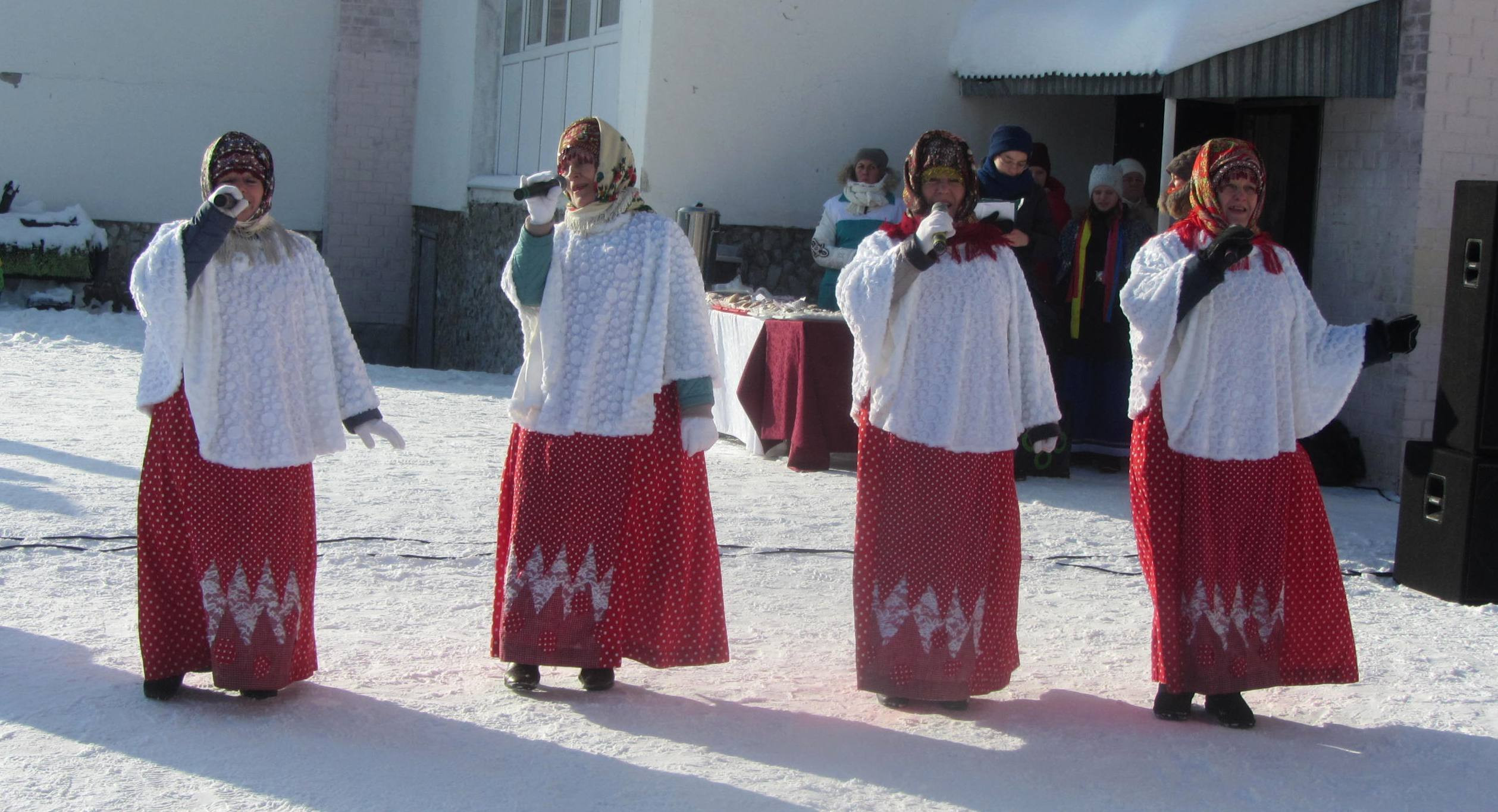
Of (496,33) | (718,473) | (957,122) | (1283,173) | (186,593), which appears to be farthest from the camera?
(496,33)

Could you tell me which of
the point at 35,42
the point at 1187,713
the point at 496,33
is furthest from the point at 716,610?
the point at 35,42

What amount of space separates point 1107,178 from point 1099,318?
0.72 meters

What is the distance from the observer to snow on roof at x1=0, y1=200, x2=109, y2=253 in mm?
13789

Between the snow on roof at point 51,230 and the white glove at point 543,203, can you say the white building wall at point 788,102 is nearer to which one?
the white glove at point 543,203

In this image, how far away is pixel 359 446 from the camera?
8062 mm

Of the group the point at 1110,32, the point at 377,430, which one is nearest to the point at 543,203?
the point at 377,430

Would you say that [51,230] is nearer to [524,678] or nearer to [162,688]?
[162,688]

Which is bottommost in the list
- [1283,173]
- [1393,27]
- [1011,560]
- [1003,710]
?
[1003,710]

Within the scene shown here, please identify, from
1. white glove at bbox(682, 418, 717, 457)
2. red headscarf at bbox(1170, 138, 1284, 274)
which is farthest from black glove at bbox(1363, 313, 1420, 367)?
white glove at bbox(682, 418, 717, 457)

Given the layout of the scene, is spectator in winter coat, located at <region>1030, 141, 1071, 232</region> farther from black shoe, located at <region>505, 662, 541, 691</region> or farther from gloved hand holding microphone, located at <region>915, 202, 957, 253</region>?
black shoe, located at <region>505, 662, 541, 691</region>

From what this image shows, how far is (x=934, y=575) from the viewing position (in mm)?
4004

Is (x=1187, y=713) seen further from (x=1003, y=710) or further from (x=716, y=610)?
(x=716, y=610)

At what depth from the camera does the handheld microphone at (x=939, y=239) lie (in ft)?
12.6

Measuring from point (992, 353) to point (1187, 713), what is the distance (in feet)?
3.50
